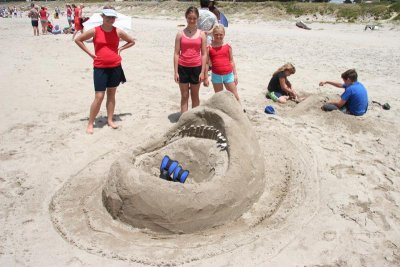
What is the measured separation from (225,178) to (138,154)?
3.89ft

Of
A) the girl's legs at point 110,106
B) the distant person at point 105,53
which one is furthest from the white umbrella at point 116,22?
the girl's legs at point 110,106

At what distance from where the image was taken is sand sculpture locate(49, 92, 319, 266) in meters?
3.27

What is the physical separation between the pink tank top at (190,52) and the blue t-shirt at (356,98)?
277 centimetres

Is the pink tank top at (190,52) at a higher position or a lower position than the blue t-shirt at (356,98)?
higher

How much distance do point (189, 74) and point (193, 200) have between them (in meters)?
2.64

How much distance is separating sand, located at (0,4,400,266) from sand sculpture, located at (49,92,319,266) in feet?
0.06

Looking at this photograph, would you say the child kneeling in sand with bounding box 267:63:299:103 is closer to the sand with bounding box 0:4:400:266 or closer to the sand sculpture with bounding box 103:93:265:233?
the sand with bounding box 0:4:400:266

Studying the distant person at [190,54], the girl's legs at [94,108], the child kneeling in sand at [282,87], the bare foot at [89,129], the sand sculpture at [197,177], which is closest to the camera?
the sand sculpture at [197,177]

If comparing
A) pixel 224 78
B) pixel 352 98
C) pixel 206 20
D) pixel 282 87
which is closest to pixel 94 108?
pixel 224 78

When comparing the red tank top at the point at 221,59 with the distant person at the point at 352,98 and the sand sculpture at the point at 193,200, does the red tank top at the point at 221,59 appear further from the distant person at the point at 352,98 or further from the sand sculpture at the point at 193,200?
the distant person at the point at 352,98

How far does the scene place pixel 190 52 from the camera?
17.5 feet

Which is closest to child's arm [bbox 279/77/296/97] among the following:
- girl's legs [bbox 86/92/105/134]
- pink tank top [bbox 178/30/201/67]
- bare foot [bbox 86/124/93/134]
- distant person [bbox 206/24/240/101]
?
distant person [bbox 206/24/240/101]

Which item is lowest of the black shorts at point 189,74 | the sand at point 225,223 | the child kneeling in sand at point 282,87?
the sand at point 225,223

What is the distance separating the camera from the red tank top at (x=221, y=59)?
568 cm
